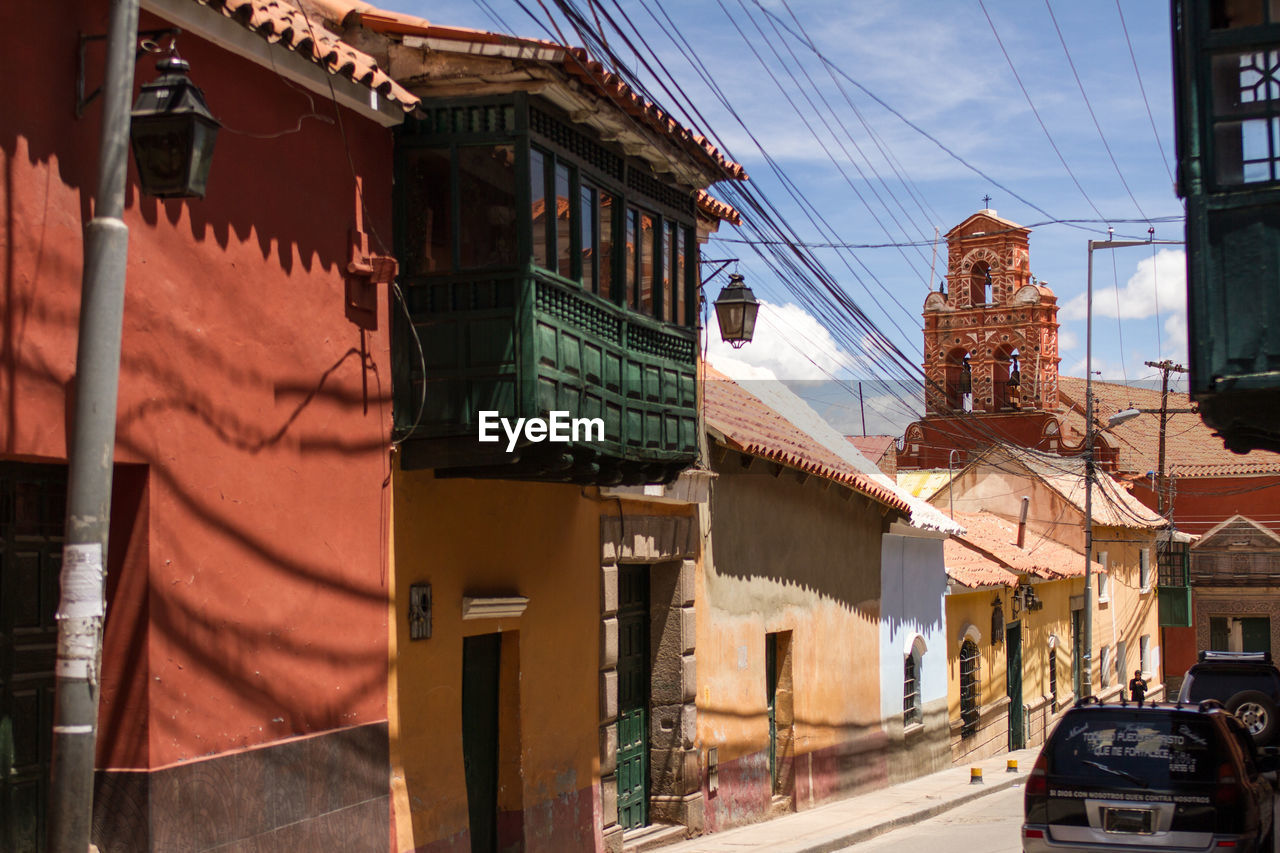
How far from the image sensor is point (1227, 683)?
760 inches

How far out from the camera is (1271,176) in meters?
8.80

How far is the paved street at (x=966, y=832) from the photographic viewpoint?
45.9ft

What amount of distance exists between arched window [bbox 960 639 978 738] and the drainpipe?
10.4 metres

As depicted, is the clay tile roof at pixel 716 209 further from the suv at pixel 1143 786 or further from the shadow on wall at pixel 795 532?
the suv at pixel 1143 786

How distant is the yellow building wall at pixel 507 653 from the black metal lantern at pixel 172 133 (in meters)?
3.93

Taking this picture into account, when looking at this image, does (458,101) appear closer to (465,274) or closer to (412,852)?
(465,274)

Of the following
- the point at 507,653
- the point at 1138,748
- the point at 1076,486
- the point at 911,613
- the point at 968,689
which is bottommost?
the point at 968,689

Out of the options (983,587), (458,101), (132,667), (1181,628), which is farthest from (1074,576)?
(132,667)

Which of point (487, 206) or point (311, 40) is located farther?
point (487, 206)

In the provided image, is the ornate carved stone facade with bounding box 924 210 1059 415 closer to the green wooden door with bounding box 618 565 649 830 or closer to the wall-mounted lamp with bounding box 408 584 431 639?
the green wooden door with bounding box 618 565 649 830

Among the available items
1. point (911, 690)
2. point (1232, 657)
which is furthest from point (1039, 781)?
point (911, 690)

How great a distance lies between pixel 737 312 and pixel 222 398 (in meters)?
7.12

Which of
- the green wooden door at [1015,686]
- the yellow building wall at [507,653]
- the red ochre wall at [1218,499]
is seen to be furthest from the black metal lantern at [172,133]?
the red ochre wall at [1218,499]

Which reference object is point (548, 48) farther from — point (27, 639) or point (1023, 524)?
point (1023, 524)
